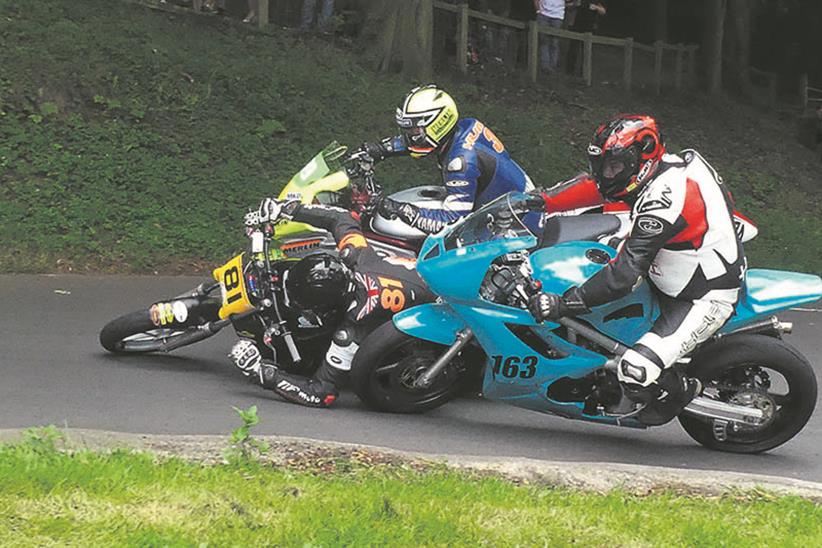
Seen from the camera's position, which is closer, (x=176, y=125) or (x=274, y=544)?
(x=274, y=544)

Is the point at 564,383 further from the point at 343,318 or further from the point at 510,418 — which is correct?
the point at 343,318

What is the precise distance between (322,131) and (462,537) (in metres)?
11.1

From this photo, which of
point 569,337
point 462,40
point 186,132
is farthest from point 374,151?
point 462,40

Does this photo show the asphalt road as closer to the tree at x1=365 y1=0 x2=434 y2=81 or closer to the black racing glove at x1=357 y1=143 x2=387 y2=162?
the black racing glove at x1=357 y1=143 x2=387 y2=162

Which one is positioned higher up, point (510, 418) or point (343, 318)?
point (343, 318)

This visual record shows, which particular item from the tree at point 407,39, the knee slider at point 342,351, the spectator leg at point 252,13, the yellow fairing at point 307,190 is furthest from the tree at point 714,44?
the knee slider at point 342,351

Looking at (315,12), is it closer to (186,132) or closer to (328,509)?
(186,132)

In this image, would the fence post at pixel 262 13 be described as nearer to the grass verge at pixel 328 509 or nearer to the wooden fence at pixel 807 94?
the grass verge at pixel 328 509

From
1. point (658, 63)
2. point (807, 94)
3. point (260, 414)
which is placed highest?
point (658, 63)

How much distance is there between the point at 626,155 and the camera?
5.97m

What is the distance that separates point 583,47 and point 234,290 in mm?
14411

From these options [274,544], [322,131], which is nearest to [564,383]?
[274,544]

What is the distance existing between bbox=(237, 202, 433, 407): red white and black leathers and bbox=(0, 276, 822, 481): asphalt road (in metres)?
0.12

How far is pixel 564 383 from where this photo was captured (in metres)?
6.49
